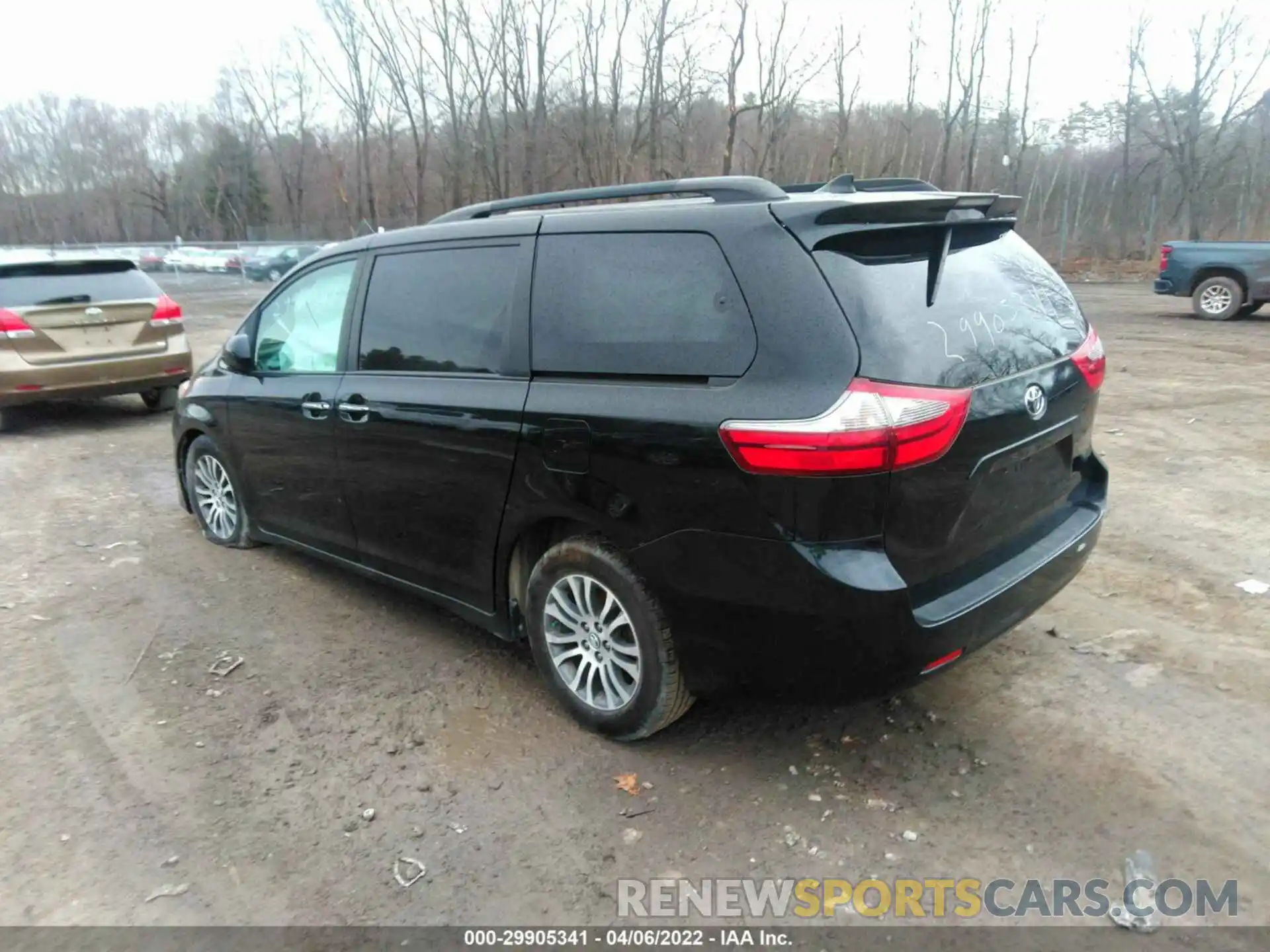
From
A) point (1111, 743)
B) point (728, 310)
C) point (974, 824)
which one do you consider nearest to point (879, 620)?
point (974, 824)

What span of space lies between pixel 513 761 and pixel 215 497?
3.14 m

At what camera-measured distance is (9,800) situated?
300 centimetres

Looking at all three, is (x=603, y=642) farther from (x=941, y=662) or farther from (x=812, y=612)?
(x=941, y=662)

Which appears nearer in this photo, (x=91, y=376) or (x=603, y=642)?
(x=603, y=642)

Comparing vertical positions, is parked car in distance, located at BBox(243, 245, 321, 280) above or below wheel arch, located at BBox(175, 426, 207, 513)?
above

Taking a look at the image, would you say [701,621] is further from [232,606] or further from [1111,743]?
[232,606]

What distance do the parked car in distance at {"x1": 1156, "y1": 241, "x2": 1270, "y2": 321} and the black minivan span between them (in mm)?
14237

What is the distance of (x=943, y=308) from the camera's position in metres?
2.77

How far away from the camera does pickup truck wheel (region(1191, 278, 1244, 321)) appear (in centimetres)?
1513

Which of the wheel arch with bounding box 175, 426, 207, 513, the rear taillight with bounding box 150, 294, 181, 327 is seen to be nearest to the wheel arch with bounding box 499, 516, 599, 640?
the wheel arch with bounding box 175, 426, 207, 513

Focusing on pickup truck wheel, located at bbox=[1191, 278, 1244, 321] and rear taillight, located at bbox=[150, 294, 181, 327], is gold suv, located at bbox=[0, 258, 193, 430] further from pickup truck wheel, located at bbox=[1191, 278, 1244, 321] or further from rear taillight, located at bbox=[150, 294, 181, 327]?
pickup truck wheel, located at bbox=[1191, 278, 1244, 321]

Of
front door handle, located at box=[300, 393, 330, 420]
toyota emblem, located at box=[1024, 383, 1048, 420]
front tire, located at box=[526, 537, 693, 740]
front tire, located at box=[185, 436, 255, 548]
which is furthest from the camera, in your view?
front tire, located at box=[185, 436, 255, 548]

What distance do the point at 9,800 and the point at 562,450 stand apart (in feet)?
7.19

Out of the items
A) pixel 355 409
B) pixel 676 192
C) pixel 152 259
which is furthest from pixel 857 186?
pixel 152 259
